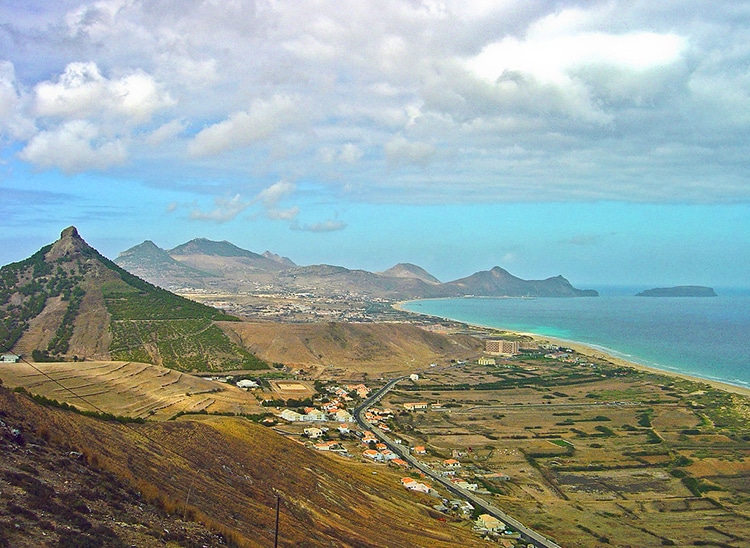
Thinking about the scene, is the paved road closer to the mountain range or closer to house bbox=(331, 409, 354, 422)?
house bbox=(331, 409, 354, 422)

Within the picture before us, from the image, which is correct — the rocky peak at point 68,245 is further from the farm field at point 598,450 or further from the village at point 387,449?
the farm field at point 598,450

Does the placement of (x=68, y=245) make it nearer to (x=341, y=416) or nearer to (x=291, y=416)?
(x=291, y=416)

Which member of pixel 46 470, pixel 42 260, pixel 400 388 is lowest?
pixel 400 388

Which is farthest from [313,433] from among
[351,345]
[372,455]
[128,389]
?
[351,345]

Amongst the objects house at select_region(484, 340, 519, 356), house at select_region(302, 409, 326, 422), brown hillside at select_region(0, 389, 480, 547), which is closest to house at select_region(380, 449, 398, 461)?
brown hillside at select_region(0, 389, 480, 547)

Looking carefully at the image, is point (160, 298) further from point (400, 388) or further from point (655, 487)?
point (655, 487)

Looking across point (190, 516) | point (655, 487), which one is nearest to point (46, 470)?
point (190, 516)
